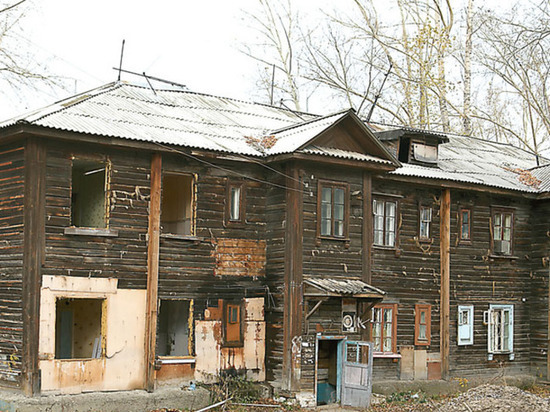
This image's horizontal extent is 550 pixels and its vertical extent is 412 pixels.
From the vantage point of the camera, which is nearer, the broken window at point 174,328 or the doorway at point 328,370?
the doorway at point 328,370

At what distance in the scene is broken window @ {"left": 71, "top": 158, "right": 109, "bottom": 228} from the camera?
21.1m

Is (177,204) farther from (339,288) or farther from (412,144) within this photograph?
(412,144)

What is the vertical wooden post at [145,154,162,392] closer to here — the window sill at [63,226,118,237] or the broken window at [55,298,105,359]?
the window sill at [63,226,118,237]

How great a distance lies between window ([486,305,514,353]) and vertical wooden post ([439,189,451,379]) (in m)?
1.88

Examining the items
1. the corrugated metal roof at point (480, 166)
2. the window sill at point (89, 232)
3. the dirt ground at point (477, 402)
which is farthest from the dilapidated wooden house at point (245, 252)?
the dirt ground at point (477, 402)

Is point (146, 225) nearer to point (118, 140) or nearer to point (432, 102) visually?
point (118, 140)

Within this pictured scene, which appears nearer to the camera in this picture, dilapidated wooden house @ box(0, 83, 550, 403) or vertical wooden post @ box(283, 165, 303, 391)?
dilapidated wooden house @ box(0, 83, 550, 403)

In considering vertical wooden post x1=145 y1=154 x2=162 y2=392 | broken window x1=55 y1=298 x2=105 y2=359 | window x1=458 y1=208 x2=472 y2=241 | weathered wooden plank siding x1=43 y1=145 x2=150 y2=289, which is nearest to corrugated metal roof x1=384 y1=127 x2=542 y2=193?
window x1=458 y1=208 x2=472 y2=241

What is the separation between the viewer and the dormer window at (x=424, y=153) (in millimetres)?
25219

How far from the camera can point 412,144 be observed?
2517cm

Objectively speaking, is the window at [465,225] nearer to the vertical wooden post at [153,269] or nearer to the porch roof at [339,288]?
the porch roof at [339,288]

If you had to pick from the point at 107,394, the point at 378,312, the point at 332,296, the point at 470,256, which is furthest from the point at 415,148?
the point at 107,394

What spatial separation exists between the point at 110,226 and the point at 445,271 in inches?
411

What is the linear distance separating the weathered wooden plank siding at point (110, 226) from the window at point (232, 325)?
2.31 metres
